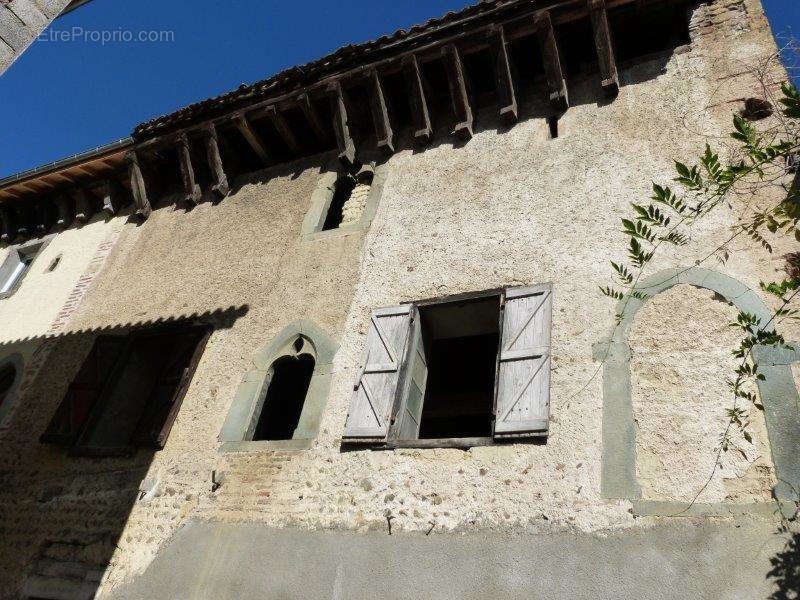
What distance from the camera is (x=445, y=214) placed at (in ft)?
19.8

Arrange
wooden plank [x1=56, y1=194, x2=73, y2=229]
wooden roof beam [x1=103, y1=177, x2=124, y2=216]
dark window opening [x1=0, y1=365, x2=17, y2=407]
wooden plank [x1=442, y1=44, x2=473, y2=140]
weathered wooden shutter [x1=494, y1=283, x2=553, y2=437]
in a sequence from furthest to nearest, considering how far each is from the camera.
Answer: wooden plank [x1=56, y1=194, x2=73, y2=229] → wooden roof beam [x1=103, y1=177, x2=124, y2=216] → dark window opening [x1=0, y1=365, x2=17, y2=407] → wooden plank [x1=442, y1=44, x2=473, y2=140] → weathered wooden shutter [x1=494, y1=283, x2=553, y2=437]

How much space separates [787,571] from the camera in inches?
116

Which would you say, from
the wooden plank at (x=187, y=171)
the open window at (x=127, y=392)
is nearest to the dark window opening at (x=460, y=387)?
the open window at (x=127, y=392)

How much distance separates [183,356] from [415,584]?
4.09m

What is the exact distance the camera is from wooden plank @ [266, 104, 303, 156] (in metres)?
7.59

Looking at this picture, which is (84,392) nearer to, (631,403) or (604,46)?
(631,403)

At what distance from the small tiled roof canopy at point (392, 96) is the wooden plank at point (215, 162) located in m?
0.02

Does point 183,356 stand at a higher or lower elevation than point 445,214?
lower

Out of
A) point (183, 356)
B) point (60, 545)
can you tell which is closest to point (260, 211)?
point (183, 356)

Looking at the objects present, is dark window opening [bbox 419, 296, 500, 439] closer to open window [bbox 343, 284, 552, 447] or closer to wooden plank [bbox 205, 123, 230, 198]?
open window [bbox 343, 284, 552, 447]

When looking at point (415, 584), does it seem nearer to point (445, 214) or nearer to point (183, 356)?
point (445, 214)

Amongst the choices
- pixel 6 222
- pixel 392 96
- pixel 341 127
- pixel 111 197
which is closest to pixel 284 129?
pixel 341 127

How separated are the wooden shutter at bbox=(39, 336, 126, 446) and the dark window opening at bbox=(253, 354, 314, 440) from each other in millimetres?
2126

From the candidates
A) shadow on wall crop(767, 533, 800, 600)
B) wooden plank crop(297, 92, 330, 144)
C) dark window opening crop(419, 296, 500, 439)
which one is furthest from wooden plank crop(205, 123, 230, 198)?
shadow on wall crop(767, 533, 800, 600)
